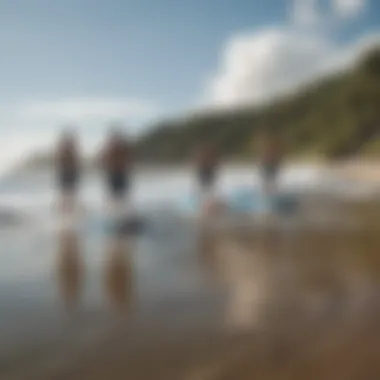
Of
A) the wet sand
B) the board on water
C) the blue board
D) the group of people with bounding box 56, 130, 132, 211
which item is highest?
the group of people with bounding box 56, 130, 132, 211

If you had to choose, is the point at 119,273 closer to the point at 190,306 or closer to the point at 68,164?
the point at 190,306

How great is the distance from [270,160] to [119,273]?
2.43ft

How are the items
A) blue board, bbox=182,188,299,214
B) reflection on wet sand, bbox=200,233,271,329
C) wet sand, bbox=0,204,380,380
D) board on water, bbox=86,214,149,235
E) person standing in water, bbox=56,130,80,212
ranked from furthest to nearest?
blue board, bbox=182,188,299,214 → board on water, bbox=86,214,149,235 → person standing in water, bbox=56,130,80,212 → reflection on wet sand, bbox=200,233,271,329 → wet sand, bbox=0,204,380,380

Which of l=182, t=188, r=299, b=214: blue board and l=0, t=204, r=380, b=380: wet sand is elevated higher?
l=182, t=188, r=299, b=214: blue board

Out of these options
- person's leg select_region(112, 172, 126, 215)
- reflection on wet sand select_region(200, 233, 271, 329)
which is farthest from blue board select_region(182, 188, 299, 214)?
person's leg select_region(112, 172, 126, 215)

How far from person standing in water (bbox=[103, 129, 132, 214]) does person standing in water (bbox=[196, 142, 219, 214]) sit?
0.93 feet

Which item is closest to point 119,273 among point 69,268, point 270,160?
point 69,268

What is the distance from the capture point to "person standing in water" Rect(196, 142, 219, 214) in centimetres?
203

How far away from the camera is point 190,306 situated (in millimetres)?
1681

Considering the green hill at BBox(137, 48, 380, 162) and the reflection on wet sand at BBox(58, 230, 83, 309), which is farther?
the green hill at BBox(137, 48, 380, 162)

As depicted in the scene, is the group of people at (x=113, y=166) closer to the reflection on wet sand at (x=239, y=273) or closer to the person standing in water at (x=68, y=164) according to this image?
the person standing in water at (x=68, y=164)

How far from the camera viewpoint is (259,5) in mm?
2043

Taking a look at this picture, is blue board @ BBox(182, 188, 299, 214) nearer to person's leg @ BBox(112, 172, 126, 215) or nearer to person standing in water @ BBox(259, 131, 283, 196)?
person standing in water @ BBox(259, 131, 283, 196)

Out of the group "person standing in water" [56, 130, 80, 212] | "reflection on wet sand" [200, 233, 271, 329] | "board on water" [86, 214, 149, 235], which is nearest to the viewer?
"reflection on wet sand" [200, 233, 271, 329]
